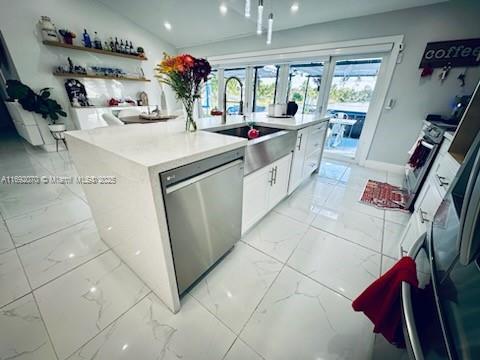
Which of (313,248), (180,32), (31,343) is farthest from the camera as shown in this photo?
(180,32)

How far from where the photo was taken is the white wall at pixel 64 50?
10.9 ft

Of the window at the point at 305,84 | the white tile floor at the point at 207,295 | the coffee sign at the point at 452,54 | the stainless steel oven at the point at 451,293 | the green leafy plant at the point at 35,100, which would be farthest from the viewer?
the window at the point at 305,84

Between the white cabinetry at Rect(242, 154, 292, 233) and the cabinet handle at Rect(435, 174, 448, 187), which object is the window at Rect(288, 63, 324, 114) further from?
the cabinet handle at Rect(435, 174, 448, 187)

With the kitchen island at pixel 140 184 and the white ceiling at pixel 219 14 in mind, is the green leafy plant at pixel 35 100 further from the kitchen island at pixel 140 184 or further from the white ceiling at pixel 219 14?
the kitchen island at pixel 140 184

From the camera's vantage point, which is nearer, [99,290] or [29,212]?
[99,290]

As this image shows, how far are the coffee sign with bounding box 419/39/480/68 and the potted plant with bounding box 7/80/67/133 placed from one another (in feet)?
20.8

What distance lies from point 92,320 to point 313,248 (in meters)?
1.62

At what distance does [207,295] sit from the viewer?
4.10 feet

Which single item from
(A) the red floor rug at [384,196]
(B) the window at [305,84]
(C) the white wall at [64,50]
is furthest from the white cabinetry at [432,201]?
(C) the white wall at [64,50]

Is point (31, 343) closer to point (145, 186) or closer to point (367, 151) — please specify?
point (145, 186)

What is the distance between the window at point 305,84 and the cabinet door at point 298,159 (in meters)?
2.21

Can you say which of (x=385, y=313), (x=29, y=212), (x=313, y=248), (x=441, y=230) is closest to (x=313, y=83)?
(x=313, y=248)

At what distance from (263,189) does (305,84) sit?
3.46m

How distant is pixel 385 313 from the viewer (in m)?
0.75
